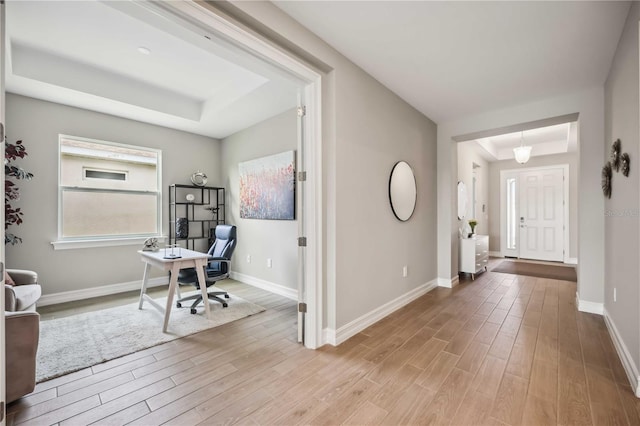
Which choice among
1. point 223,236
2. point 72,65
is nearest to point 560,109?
point 223,236

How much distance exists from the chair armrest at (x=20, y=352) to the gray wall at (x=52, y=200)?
2466 millimetres

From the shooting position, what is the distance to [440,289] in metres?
4.07

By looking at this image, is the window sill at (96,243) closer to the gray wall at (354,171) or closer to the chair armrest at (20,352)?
the chair armrest at (20,352)

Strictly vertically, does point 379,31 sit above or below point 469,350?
above

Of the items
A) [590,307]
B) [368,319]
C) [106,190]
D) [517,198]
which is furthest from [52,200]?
[517,198]

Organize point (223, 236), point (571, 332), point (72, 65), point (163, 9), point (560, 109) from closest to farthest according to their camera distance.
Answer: point (163, 9), point (571, 332), point (72, 65), point (560, 109), point (223, 236)

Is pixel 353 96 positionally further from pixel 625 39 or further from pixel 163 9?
pixel 625 39

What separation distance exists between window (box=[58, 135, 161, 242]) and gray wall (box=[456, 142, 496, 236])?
17.8 ft

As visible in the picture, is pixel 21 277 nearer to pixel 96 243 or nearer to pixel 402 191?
pixel 96 243

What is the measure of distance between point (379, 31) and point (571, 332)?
128 inches

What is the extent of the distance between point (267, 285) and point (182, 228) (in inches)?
67.4

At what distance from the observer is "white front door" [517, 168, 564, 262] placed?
635 centimetres

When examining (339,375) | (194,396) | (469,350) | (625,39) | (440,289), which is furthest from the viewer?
(440,289)

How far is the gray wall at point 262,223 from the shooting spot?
3871 millimetres
